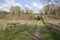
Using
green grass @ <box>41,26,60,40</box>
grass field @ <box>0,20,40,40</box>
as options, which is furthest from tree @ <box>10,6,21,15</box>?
green grass @ <box>41,26,60,40</box>

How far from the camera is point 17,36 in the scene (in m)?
3.76

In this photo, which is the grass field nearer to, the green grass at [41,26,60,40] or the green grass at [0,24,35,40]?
the green grass at [0,24,35,40]

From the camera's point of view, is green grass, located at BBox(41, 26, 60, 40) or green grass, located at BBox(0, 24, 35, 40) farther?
green grass, located at BBox(41, 26, 60, 40)

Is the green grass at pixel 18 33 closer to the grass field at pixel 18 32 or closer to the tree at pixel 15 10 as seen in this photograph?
the grass field at pixel 18 32

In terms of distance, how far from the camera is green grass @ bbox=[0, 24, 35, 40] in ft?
12.1

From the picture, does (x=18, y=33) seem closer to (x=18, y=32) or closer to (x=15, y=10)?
(x=18, y=32)

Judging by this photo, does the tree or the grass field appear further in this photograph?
the tree

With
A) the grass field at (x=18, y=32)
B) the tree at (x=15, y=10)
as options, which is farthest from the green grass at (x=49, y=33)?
the tree at (x=15, y=10)

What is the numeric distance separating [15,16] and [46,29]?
925 millimetres

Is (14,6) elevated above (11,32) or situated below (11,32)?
above

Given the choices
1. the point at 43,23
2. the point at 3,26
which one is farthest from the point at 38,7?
the point at 3,26

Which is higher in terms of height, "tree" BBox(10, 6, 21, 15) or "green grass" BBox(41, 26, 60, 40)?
"tree" BBox(10, 6, 21, 15)

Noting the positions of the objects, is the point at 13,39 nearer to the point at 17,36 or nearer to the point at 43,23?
the point at 17,36

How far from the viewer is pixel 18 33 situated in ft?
12.7
